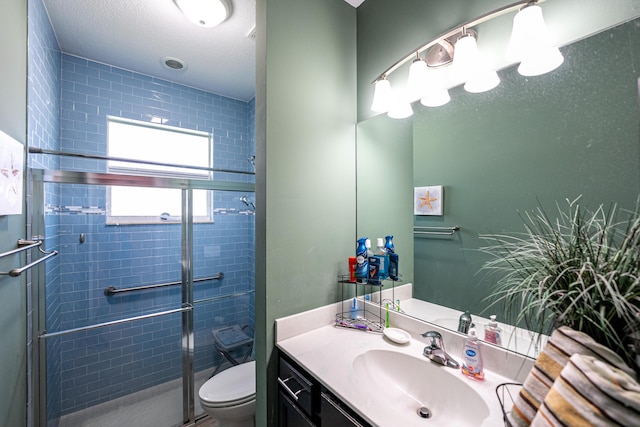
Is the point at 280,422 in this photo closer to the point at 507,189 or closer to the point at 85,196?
the point at 507,189

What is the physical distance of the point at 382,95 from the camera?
1365 millimetres

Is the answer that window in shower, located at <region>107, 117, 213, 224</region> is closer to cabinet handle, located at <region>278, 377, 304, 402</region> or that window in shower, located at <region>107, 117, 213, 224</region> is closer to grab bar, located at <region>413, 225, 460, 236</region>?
cabinet handle, located at <region>278, 377, 304, 402</region>

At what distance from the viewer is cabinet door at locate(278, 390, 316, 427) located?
1.01 metres

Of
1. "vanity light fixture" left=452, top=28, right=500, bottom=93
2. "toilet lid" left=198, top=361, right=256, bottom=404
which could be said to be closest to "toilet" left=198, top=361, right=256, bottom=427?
"toilet lid" left=198, top=361, right=256, bottom=404

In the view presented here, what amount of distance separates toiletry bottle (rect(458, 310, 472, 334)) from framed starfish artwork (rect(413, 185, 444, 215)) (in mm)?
436

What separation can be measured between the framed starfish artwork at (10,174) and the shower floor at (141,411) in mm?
1640

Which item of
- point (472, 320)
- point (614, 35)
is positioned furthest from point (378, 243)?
point (614, 35)

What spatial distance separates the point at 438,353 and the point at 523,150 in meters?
0.80

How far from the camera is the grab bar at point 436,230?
45.0 inches

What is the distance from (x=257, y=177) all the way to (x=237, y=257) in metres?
1.52

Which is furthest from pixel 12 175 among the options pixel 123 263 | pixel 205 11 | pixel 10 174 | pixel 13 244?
pixel 205 11

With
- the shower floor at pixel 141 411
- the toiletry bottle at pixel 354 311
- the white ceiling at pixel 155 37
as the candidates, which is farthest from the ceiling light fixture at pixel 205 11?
the shower floor at pixel 141 411

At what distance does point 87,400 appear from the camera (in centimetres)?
192

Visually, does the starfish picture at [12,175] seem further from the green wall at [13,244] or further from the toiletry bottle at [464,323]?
the toiletry bottle at [464,323]
